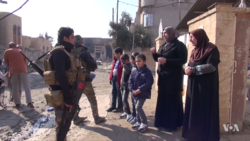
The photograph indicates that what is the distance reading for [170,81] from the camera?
11.4ft

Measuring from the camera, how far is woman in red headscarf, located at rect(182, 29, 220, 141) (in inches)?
111

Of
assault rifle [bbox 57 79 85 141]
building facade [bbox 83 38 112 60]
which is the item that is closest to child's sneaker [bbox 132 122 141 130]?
assault rifle [bbox 57 79 85 141]

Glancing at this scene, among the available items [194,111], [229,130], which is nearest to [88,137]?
[194,111]

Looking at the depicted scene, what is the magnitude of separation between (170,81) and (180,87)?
24 cm

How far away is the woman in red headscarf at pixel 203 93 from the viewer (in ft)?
9.25

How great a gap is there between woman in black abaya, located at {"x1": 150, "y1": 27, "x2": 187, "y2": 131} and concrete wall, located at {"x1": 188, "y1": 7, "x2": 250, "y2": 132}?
0.60 meters

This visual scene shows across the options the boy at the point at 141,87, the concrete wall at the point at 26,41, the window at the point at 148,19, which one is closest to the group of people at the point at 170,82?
the boy at the point at 141,87

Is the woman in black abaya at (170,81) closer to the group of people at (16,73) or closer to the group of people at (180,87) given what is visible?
the group of people at (180,87)

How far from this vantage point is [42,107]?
609 cm

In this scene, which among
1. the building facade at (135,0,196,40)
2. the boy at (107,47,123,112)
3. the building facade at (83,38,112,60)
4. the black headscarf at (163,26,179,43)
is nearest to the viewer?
the black headscarf at (163,26,179,43)

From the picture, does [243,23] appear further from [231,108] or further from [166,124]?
[166,124]

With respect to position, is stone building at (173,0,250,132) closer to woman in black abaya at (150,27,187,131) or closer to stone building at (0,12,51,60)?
woman in black abaya at (150,27,187,131)

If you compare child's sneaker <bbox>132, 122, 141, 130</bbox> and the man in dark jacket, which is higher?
the man in dark jacket

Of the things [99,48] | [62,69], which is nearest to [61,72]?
[62,69]
